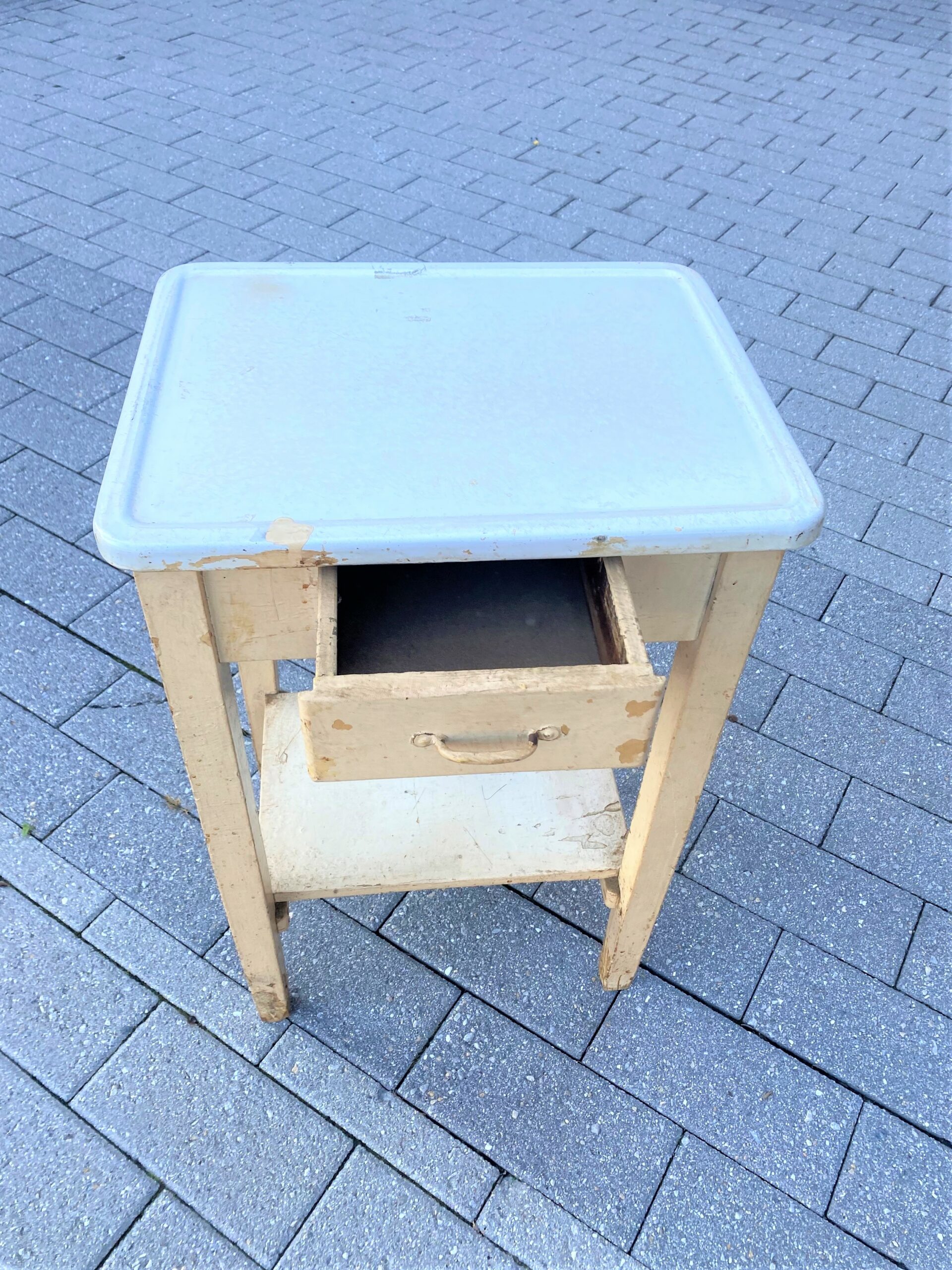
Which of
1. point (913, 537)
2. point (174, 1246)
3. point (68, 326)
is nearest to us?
point (174, 1246)

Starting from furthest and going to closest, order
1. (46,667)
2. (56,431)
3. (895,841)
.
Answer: (56,431) < (46,667) < (895,841)

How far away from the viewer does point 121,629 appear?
7.89 ft

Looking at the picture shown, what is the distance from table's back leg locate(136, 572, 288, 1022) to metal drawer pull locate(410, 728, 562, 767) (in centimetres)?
30

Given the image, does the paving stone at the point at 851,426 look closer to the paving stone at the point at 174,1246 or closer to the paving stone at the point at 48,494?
the paving stone at the point at 48,494

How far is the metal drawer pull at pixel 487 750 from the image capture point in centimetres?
106

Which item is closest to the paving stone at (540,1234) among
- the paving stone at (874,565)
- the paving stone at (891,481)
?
the paving stone at (874,565)

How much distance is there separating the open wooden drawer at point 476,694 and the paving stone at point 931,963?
112cm

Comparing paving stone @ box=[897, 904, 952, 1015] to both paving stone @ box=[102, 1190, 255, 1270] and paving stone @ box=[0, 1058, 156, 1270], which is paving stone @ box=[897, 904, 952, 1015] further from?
paving stone @ box=[0, 1058, 156, 1270]

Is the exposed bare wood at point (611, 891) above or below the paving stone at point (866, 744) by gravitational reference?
above

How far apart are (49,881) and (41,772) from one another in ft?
0.94

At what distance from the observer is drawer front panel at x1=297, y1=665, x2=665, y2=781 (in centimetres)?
102

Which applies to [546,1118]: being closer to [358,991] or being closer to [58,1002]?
[358,991]

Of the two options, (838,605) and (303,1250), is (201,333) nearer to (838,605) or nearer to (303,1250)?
(303,1250)

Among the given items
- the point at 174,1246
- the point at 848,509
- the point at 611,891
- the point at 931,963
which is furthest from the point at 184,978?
the point at 848,509
